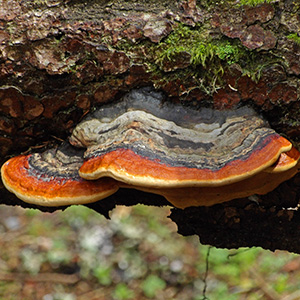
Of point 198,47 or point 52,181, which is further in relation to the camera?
point 52,181

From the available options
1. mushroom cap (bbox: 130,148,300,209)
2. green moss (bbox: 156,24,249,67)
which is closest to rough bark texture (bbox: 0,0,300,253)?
green moss (bbox: 156,24,249,67)

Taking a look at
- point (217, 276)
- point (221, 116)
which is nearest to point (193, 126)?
point (221, 116)

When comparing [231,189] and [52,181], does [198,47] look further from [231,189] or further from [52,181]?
[52,181]

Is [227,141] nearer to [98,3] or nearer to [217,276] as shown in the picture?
[98,3]

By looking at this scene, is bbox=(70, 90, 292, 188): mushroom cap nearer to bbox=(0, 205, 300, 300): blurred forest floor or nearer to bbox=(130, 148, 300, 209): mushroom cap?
bbox=(130, 148, 300, 209): mushroom cap

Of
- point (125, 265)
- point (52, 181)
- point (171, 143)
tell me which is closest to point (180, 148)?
point (171, 143)

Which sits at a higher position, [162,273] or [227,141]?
[227,141]
